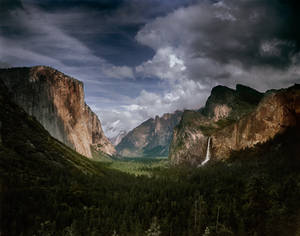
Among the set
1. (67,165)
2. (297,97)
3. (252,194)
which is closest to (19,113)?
(67,165)

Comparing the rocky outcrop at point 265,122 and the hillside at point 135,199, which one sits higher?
the rocky outcrop at point 265,122

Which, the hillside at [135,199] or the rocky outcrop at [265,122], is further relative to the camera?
the rocky outcrop at [265,122]

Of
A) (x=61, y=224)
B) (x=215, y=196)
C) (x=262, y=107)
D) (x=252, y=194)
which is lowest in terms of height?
(x=61, y=224)

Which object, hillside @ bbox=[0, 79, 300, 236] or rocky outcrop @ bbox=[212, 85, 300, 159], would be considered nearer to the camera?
hillside @ bbox=[0, 79, 300, 236]

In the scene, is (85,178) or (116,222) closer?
(116,222)

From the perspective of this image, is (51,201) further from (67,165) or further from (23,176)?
(67,165)

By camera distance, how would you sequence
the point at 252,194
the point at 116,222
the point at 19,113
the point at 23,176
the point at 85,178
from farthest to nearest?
the point at 19,113, the point at 85,178, the point at 23,176, the point at 116,222, the point at 252,194

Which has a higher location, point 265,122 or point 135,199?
point 265,122

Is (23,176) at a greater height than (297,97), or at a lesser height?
lesser

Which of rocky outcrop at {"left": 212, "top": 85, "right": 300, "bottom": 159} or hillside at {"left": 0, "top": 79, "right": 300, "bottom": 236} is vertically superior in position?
rocky outcrop at {"left": 212, "top": 85, "right": 300, "bottom": 159}

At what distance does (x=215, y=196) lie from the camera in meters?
84.9

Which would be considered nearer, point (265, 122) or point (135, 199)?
point (135, 199)

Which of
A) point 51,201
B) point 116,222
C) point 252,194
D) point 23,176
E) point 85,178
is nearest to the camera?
point 252,194

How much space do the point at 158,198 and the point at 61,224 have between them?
43541 millimetres
